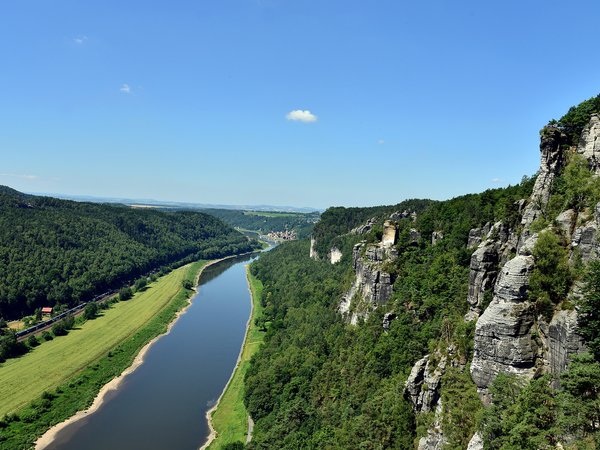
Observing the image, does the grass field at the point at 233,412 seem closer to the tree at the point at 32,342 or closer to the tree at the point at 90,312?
the tree at the point at 32,342

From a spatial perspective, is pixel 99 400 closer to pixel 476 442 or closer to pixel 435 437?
pixel 435 437

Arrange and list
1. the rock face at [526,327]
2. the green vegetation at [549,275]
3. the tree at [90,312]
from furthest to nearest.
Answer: the tree at [90,312] < the green vegetation at [549,275] < the rock face at [526,327]

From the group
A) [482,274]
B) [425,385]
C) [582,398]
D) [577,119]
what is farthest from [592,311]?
[577,119]

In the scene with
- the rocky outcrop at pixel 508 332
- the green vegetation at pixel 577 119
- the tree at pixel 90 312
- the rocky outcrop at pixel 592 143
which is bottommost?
the tree at pixel 90 312

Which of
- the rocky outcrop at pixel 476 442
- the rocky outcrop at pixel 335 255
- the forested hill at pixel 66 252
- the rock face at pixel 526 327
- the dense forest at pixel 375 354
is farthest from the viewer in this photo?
the rocky outcrop at pixel 335 255

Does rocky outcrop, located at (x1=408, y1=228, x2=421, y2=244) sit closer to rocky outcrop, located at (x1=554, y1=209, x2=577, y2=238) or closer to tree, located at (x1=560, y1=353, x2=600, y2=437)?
rocky outcrop, located at (x1=554, y1=209, x2=577, y2=238)

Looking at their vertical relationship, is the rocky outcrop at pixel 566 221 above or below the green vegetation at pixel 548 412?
above

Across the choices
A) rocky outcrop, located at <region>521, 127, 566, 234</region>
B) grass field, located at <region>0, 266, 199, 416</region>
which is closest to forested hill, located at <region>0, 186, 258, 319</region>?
grass field, located at <region>0, 266, 199, 416</region>

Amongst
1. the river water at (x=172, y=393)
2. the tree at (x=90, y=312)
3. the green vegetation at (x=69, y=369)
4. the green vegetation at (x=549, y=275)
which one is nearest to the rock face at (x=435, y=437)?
the green vegetation at (x=549, y=275)
